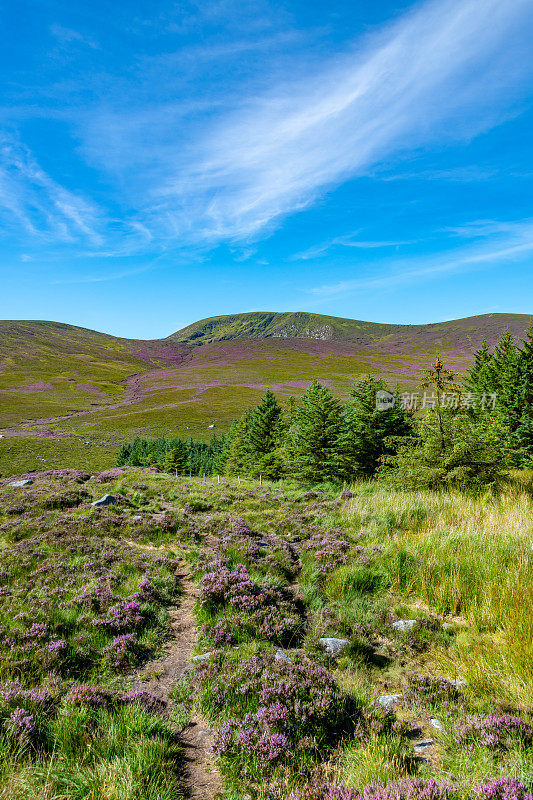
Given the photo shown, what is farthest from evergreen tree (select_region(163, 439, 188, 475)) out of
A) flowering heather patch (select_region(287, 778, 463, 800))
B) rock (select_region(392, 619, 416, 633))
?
flowering heather patch (select_region(287, 778, 463, 800))

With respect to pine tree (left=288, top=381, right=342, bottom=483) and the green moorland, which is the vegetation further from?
pine tree (left=288, top=381, right=342, bottom=483)

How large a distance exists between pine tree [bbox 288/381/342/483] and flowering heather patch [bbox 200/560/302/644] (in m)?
14.6

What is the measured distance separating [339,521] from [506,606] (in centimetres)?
527

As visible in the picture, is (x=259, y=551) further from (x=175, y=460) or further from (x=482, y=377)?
(x=175, y=460)

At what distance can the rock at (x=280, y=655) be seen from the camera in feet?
14.4

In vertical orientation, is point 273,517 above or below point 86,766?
below

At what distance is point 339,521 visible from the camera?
992 cm

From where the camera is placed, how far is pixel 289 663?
424 centimetres

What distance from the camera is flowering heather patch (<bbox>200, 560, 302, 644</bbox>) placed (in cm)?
527

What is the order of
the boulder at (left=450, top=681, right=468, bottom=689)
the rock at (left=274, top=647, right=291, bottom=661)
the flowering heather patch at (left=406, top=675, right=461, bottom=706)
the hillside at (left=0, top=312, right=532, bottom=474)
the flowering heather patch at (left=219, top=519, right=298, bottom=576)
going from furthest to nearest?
1. the hillside at (left=0, top=312, right=532, bottom=474)
2. the flowering heather patch at (left=219, top=519, right=298, bottom=576)
3. the rock at (left=274, top=647, right=291, bottom=661)
4. the boulder at (left=450, top=681, right=468, bottom=689)
5. the flowering heather patch at (left=406, top=675, right=461, bottom=706)

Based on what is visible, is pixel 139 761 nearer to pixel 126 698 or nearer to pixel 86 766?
pixel 86 766

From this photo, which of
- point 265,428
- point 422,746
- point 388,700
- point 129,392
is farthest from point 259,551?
point 129,392

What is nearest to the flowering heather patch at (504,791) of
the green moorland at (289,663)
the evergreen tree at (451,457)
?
the green moorland at (289,663)

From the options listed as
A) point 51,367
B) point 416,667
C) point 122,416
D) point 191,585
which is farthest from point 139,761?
point 51,367
